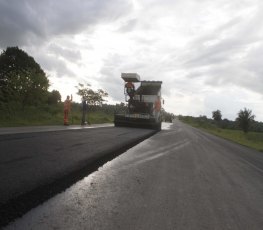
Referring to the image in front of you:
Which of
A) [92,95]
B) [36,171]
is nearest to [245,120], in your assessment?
[92,95]

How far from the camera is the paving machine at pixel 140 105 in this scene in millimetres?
22484

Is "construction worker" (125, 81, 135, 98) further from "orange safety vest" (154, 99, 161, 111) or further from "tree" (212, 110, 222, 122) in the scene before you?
"tree" (212, 110, 222, 122)

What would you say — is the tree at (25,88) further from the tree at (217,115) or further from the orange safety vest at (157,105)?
the tree at (217,115)

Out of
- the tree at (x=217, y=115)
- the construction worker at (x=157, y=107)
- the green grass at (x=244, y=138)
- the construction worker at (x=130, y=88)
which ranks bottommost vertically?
the green grass at (x=244, y=138)

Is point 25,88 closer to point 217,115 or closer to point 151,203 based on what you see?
point 151,203

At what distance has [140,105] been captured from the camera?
23.8 meters

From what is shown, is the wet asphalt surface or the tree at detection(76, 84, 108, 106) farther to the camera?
the tree at detection(76, 84, 108, 106)

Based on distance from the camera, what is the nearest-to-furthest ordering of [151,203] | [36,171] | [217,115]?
[151,203] → [36,171] → [217,115]

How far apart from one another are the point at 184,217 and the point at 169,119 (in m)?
61.4

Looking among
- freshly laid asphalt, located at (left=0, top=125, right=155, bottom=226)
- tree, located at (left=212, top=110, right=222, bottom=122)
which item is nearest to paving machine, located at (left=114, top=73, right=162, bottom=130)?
freshly laid asphalt, located at (left=0, top=125, right=155, bottom=226)

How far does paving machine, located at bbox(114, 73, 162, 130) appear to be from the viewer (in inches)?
885

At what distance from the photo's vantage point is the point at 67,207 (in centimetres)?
354

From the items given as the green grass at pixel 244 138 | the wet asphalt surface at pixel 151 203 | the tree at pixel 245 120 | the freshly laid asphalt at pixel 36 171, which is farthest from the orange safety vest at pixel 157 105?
the tree at pixel 245 120

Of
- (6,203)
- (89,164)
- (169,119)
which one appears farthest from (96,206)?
(169,119)
